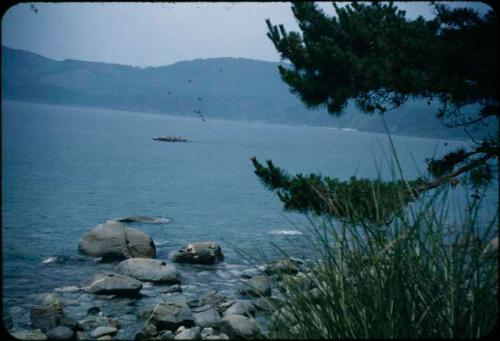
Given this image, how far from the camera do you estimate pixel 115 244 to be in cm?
1368

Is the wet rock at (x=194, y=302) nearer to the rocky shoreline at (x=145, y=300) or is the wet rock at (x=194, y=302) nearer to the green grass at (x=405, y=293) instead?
the rocky shoreline at (x=145, y=300)

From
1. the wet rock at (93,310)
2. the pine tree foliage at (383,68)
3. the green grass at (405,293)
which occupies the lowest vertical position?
the wet rock at (93,310)

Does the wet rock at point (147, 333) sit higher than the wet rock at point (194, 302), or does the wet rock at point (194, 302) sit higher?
the wet rock at point (147, 333)

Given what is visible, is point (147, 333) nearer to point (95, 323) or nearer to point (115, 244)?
point (95, 323)

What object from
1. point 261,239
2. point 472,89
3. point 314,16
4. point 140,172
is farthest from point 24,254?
point 140,172

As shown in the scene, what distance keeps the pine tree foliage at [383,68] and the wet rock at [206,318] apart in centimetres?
390

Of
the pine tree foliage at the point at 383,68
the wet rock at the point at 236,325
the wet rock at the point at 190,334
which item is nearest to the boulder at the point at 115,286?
the wet rock at the point at 190,334

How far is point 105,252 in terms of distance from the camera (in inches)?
545

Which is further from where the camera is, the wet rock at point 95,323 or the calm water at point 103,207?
the calm water at point 103,207

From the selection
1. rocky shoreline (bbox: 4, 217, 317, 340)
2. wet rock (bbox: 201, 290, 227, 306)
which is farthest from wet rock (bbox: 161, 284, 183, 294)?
wet rock (bbox: 201, 290, 227, 306)

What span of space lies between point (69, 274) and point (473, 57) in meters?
11.9

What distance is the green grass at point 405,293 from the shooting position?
2.21 meters

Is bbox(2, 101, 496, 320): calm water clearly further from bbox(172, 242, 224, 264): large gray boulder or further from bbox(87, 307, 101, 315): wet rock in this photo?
bbox(87, 307, 101, 315): wet rock

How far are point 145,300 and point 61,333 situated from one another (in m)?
2.71
